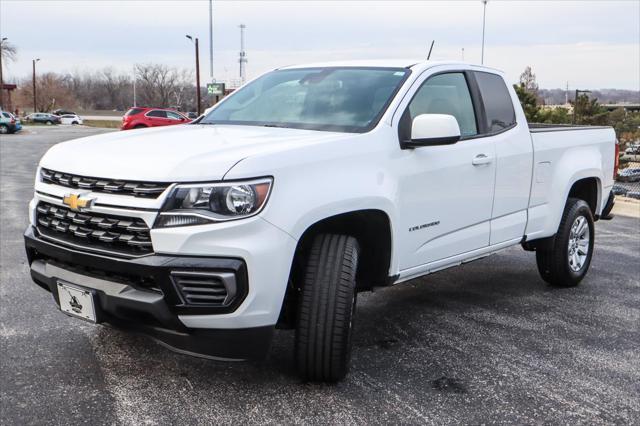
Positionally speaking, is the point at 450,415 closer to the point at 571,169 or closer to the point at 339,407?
the point at 339,407

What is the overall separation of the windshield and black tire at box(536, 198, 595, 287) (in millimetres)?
2247

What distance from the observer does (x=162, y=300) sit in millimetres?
3062

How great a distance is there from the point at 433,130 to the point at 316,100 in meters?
0.89

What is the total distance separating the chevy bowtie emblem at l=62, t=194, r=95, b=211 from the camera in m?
3.21

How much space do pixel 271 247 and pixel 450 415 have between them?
1240 mm

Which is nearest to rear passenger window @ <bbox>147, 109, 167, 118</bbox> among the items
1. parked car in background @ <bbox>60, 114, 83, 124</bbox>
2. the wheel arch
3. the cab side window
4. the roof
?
the cab side window

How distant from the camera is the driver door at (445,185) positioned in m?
3.99

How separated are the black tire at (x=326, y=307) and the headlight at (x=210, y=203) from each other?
52 centimetres

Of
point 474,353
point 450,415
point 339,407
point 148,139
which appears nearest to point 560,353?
point 474,353

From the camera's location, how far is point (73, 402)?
3.38 meters

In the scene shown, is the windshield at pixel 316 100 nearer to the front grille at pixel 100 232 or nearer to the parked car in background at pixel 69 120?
the front grille at pixel 100 232

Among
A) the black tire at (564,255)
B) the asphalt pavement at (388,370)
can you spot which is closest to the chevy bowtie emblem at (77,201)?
the asphalt pavement at (388,370)

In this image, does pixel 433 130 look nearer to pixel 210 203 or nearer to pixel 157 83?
pixel 210 203

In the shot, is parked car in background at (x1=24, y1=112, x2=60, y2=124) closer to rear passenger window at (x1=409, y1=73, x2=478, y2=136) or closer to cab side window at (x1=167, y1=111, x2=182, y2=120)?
cab side window at (x1=167, y1=111, x2=182, y2=120)
